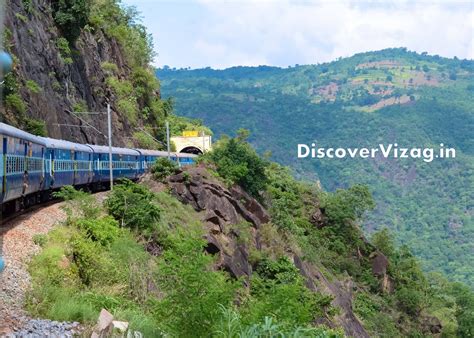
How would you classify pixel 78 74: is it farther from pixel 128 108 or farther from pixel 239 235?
pixel 239 235

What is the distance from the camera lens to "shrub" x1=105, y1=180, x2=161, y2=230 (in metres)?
21.4

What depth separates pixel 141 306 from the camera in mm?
13797

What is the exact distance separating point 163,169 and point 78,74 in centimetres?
1644

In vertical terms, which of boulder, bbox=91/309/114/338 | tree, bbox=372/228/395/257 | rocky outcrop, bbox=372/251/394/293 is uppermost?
boulder, bbox=91/309/114/338

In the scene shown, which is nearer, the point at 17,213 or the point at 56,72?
the point at 17,213

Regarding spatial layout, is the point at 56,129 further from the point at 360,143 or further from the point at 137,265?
the point at 360,143

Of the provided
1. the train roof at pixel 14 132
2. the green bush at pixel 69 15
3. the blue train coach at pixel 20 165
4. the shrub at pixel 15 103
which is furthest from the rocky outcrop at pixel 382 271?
the train roof at pixel 14 132

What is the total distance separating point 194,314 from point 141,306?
14.1ft

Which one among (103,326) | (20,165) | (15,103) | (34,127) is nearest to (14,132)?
(20,165)

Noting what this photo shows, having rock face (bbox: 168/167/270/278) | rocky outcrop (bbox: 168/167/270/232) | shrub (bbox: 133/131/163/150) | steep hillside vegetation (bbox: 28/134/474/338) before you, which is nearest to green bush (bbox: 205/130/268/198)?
steep hillside vegetation (bbox: 28/134/474/338)

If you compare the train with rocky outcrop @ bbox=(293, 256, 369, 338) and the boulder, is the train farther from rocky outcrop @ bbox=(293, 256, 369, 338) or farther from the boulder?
rocky outcrop @ bbox=(293, 256, 369, 338)

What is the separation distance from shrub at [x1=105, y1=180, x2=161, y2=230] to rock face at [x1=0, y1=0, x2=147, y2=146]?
769 cm

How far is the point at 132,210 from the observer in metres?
21.5

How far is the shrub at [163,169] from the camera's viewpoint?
30817mm
